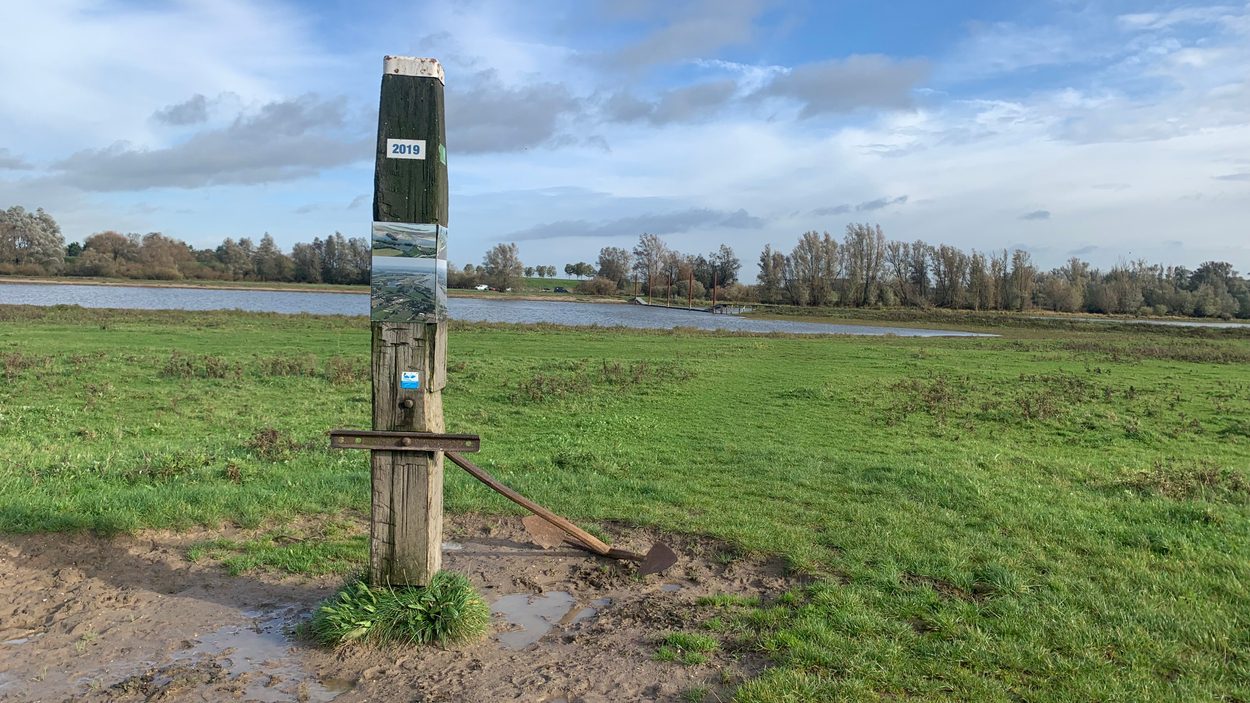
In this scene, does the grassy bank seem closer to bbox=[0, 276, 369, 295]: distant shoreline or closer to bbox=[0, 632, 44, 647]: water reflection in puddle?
bbox=[0, 276, 369, 295]: distant shoreline

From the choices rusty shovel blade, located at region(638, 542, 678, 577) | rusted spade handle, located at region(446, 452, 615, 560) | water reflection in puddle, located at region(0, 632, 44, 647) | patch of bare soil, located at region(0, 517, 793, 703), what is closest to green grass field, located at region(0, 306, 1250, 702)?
patch of bare soil, located at region(0, 517, 793, 703)

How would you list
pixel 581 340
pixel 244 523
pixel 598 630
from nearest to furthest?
pixel 598 630
pixel 244 523
pixel 581 340

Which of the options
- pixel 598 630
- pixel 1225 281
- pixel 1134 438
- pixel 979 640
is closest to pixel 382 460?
pixel 598 630

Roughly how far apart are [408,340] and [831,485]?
5.87 m

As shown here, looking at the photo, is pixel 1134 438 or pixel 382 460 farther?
pixel 1134 438

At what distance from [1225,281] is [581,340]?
119 m

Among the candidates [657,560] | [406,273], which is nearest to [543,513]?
[657,560]

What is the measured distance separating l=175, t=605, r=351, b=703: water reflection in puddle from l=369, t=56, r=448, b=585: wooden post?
2.45ft

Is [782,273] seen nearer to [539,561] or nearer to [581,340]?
[581,340]

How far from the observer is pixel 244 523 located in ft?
22.6

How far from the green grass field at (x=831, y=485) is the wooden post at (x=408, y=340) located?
1364 millimetres

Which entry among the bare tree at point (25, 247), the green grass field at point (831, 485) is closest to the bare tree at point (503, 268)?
the bare tree at point (25, 247)

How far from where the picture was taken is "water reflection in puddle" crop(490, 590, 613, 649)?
486 centimetres

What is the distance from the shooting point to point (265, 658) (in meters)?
4.44
